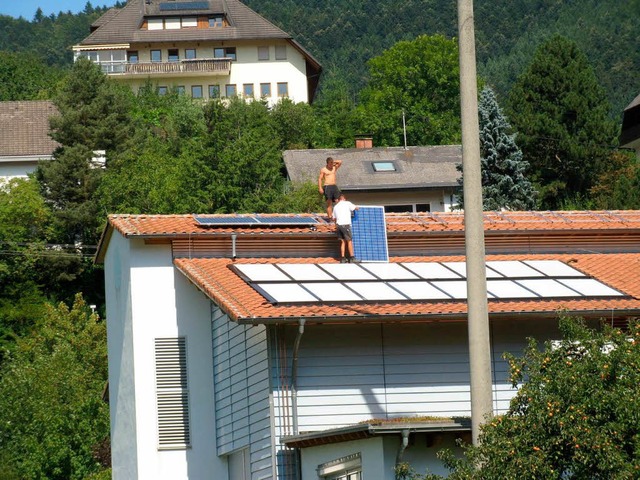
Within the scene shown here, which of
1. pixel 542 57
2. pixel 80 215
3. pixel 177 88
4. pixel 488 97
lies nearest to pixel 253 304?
pixel 488 97

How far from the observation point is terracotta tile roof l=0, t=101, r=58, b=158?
301 feet

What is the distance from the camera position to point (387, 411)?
24.3m

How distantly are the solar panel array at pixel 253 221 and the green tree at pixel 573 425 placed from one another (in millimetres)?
13891

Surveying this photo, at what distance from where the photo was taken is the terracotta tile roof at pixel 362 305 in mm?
22656

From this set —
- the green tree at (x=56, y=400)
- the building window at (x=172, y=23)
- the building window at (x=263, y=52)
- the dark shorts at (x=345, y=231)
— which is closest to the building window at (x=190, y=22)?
the building window at (x=172, y=23)

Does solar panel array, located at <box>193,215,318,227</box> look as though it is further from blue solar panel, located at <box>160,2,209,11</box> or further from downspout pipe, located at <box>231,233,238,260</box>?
blue solar panel, located at <box>160,2,209,11</box>

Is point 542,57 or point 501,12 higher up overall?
point 501,12

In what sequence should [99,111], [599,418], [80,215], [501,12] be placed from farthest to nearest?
[501,12], [99,111], [80,215], [599,418]

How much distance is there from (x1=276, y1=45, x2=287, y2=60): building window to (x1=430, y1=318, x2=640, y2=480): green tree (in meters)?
99.4

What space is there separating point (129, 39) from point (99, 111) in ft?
99.0

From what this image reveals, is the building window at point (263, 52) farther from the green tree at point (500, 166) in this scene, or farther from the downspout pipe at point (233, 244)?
the downspout pipe at point (233, 244)

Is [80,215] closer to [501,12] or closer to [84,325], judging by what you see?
[84,325]

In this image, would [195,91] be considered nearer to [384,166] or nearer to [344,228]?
[384,166]

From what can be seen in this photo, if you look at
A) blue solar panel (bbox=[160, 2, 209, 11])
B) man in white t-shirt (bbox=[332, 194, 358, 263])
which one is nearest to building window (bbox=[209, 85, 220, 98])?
blue solar panel (bbox=[160, 2, 209, 11])
